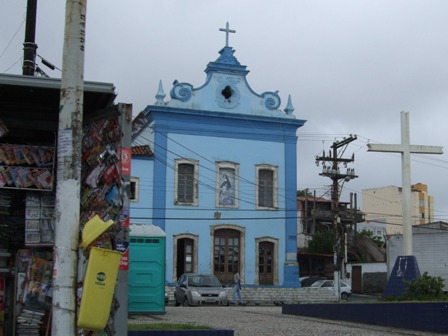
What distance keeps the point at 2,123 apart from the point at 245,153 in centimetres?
2768

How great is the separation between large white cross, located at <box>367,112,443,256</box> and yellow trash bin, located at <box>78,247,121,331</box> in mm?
13959

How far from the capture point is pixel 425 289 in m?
16.7

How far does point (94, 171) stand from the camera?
769cm

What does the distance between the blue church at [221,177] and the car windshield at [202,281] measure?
6.11 meters

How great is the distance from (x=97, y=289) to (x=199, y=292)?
2099cm

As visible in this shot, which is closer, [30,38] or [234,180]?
[30,38]

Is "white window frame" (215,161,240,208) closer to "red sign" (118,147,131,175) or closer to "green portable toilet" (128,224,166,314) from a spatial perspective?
"green portable toilet" (128,224,166,314)

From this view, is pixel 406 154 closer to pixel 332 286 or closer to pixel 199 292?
pixel 199 292

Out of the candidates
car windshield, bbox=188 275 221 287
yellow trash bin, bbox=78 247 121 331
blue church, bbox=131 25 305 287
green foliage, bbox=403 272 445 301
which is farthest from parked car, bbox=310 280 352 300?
yellow trash bin, bbox=78 247 121 331

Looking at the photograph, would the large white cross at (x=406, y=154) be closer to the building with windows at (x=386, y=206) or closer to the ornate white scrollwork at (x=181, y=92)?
the ornate white scrollwork at (x=181, y=92)

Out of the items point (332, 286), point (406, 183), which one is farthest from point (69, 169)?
point (332, 286)

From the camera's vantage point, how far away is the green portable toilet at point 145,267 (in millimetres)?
15602

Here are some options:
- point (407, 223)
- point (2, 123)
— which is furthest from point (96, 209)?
point (407, 223)

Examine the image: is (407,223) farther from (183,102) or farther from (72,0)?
(183,102)
